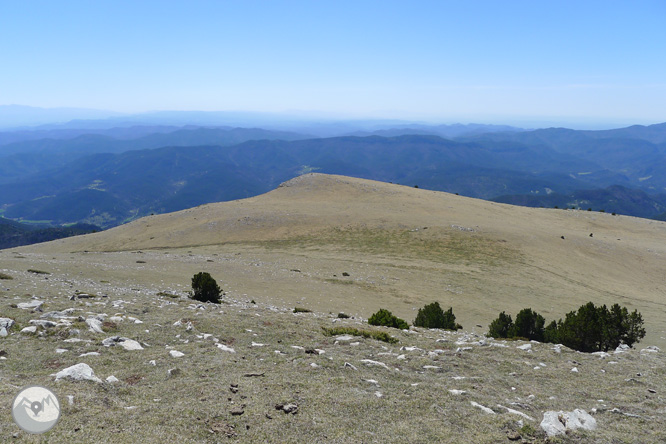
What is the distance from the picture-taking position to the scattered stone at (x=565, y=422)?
6855mm

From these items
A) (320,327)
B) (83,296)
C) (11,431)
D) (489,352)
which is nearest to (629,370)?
(489,352)

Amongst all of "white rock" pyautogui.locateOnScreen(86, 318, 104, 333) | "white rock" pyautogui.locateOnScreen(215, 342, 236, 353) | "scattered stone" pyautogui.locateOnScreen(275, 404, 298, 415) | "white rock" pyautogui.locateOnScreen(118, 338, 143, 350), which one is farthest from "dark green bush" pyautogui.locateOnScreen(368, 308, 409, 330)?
"white rock" pyautogui.locateOnScreen(86, 318, 104, 333)

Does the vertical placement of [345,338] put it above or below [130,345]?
below

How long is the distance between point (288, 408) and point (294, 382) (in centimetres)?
138

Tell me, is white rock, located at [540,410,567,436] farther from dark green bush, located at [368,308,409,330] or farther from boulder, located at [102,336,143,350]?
dark green bush, located at [368,308,409,330]

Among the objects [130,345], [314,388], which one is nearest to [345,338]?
[314,388]

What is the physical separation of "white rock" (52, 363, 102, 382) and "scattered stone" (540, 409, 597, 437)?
942 centimetres

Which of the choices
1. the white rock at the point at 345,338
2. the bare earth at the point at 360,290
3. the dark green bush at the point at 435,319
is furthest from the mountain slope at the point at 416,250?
the white rock at the point at 345,338

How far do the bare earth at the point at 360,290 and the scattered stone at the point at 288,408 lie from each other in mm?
212

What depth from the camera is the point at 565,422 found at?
7191 millimetres

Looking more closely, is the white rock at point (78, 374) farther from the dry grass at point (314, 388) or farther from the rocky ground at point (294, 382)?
the dry grass at point (314, 388)

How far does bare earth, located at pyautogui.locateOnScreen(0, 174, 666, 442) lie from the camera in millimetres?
7406

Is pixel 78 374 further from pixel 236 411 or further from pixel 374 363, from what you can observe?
pixel 374 363

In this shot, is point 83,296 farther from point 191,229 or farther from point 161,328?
point 191,229
